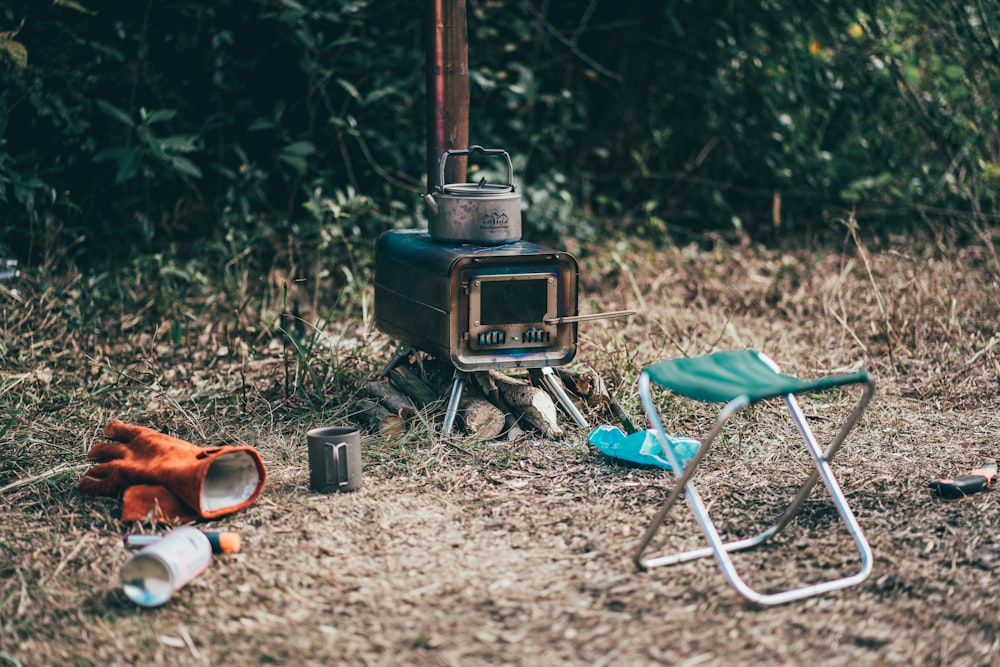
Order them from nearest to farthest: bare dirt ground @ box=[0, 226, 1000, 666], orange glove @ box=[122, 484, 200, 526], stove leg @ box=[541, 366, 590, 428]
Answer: bare dirt ground @ box=[0, 226, 1000, 666] < orange glove @ box=[122, 484, 200, 526] < stove leg @ box=[541, 366, 590, 428]

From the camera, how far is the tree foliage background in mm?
6211

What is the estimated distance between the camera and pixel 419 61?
7012 millimetres

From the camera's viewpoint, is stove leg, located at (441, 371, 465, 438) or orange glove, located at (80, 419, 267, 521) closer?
orange glove, located at (80, 419, 267, 521)

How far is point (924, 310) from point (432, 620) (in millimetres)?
3948

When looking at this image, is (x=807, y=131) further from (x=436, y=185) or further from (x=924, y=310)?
(x=436, y=185)

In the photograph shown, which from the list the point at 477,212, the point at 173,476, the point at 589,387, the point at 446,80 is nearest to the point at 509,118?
the point at 446,80

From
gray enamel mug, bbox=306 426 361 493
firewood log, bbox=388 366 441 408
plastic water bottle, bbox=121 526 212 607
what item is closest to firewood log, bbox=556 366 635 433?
firewood log, bbox=388 366 441 408

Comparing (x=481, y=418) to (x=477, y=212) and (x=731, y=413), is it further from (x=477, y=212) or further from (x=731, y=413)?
(x=731, y=413)

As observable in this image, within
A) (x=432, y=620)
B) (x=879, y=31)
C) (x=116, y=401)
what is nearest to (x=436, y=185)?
(x=116, y=401)

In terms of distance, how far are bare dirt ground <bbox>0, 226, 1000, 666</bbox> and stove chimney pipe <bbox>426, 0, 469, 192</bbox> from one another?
104cm

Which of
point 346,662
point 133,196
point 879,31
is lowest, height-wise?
point 346,662

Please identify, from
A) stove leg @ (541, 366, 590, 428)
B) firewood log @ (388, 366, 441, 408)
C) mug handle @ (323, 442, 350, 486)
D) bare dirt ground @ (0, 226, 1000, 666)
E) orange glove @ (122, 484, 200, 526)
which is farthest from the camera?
firewood log @ (388, 366, 441, 408)

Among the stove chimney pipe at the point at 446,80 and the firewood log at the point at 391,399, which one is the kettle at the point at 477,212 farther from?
the firewood log at the point at 391,399

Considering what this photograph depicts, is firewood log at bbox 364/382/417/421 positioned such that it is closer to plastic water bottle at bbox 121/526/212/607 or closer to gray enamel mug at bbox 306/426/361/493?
gray enamel mug at bbox 306/426/361/493
